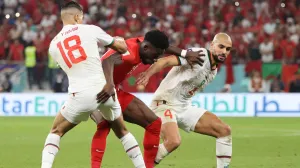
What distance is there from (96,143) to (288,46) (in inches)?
584

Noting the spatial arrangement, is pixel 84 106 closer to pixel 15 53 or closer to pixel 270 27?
pixel 15 53

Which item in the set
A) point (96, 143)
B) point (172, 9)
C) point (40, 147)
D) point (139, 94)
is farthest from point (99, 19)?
point (96, 143)

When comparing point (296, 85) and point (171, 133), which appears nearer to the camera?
point (171, 133)

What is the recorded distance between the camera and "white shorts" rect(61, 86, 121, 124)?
7773 millimetres

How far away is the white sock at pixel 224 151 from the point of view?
30.3 ft

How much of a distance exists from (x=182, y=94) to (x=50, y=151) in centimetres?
243

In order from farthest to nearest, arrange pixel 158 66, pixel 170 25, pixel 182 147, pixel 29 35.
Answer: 1. pixel 170 25
2. pixel 29 35
3. pixel 182 147
4. pixel 158 66

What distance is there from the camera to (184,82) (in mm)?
9695

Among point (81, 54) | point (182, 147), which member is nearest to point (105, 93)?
point (81, 54)

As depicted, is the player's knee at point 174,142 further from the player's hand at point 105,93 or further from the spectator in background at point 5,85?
the spectator in background at point 5,85

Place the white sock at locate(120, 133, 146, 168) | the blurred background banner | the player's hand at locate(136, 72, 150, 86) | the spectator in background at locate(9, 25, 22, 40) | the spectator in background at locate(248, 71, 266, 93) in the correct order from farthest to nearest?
1. the spectator in background at locate(9, 25, 22, 40)
2. the spectator in background at locate(248, 71, 266, 93)
3. the blurred background banner
4. the player's hand at locate(136, 72, 150, 86)
5. the white sock at locate(120, 133, 146, 168)

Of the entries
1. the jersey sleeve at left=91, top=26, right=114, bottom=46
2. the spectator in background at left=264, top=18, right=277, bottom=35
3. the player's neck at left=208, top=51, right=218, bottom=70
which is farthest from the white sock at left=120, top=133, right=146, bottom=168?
the spectator in background at left=264, top=18, right=277, bottom=35

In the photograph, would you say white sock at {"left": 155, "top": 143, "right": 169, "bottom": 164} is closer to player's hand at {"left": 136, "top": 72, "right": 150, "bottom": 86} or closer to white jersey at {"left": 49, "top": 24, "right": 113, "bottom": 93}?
player's hand at {"left": 136, "top": 72, "right": 150, "bottom": 86}

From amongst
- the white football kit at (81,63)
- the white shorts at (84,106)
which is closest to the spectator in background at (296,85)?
the white shorts at (84,106)
